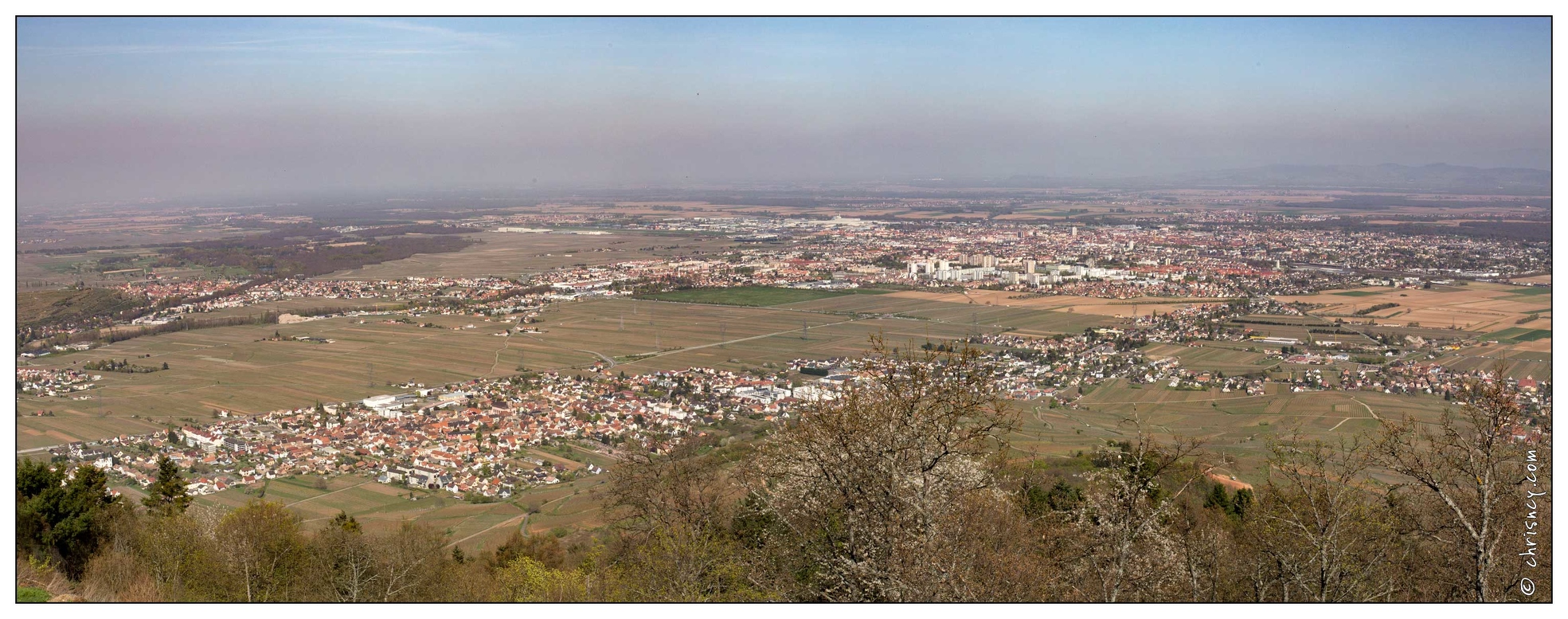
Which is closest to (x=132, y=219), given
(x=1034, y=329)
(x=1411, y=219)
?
(x=1034, y=329)

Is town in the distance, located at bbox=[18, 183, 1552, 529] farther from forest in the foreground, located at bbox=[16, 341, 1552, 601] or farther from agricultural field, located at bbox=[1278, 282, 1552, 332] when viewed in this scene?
forest in the foreground, located at bbox=[16, 341, 1552, 601]

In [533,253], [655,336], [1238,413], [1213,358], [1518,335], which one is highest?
[533,253]

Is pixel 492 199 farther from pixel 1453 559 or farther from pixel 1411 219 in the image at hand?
pixel 1453 559

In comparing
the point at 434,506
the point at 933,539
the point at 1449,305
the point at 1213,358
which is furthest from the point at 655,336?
the point at 1449,305

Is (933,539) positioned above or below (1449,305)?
below

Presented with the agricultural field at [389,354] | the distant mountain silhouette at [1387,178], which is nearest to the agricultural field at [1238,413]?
the agricultural field at [389,354]

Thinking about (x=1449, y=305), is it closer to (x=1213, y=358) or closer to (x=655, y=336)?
(x=1213, y=358)
